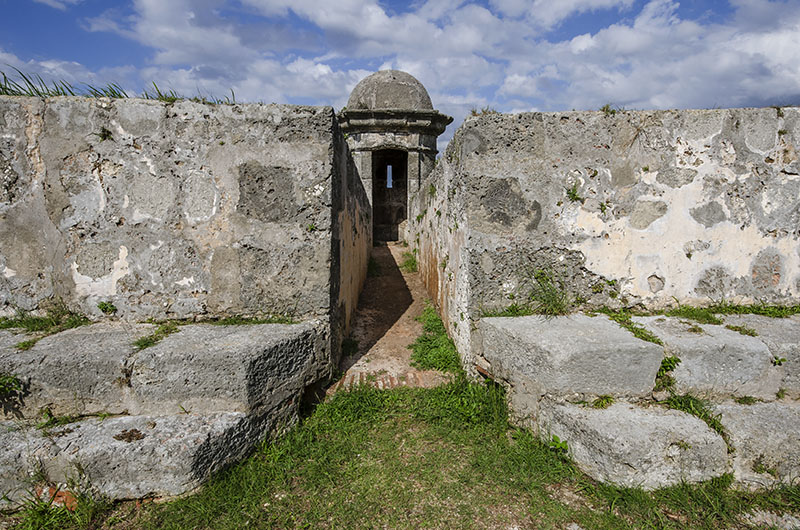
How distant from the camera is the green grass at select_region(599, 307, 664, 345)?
2484 millimetres

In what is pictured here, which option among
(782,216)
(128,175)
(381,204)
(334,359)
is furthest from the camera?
(381,204)

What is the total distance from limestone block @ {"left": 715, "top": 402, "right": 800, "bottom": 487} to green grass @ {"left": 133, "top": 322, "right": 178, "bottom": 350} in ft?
11.3

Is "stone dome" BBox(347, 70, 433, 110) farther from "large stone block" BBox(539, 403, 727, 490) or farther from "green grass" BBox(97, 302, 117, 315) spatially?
"large stone block" BBox(539, 403, 727, 490)

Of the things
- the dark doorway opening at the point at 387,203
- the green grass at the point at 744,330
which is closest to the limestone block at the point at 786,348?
the green grass at the point at 744,330

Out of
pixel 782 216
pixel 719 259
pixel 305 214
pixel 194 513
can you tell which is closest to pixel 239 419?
pixel 194 513

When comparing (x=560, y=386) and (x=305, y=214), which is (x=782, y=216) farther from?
(x=305, y=214)

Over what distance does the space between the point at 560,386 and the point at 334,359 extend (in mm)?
1690

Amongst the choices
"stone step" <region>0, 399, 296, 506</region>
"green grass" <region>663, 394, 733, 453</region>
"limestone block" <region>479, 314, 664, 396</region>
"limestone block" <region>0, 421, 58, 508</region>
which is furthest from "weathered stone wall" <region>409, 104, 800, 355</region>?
"limestone block" <region>0, 421, 58, 508</region>

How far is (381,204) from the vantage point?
11.2 meters

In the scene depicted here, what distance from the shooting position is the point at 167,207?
2.79 metres

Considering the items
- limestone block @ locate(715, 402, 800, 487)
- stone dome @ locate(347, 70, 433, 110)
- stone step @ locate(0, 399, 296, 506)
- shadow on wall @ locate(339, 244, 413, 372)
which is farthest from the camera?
stone dome @ locate(347, 70, 433, 110)

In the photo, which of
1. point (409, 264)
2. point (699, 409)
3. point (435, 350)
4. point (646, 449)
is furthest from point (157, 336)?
point (409, 264)

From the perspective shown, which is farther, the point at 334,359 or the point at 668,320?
the point at 334,359

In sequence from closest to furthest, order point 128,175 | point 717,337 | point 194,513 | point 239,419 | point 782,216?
point 194,513 → point 239,419 → point 717,337 → point 128,175 → point 782,216
